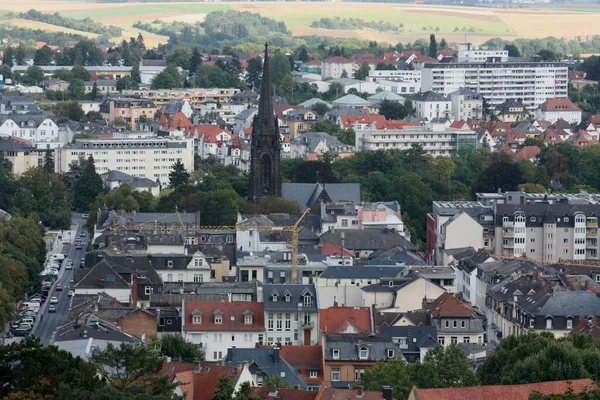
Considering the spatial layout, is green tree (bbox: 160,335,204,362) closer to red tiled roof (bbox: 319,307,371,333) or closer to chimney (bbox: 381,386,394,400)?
red tiled roof (bbox: 319,307,371,333)

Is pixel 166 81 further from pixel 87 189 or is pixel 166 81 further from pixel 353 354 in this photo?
pixel 353 354

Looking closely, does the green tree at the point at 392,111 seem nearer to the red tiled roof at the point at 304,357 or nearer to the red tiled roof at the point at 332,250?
the red tiled roof at the point at 332,250

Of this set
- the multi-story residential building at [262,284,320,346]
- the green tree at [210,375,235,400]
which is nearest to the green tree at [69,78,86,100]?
the multi-story residential building at [262,284,320,346]

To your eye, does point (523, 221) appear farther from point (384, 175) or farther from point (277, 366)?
point (277, 366)

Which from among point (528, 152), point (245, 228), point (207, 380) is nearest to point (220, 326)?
point (207, 380)

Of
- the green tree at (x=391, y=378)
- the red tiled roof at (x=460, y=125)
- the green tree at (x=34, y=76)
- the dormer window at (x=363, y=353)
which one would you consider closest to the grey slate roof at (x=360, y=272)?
the dormer window at (x=363, y=353)

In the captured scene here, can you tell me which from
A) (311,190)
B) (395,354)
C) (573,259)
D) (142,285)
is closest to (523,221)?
(573,259)

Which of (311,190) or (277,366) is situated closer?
(277,366)
